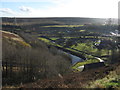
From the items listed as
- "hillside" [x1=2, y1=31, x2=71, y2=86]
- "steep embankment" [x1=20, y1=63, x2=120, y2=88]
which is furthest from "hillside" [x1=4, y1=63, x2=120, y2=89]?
"hillside" [x1=2, y1=31, x2=71, y2=86]

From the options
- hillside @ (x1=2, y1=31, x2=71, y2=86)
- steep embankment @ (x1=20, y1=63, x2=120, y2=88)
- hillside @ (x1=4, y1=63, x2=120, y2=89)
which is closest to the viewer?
hillside @ (x1=4, y1=63, x2=120, y2=89)

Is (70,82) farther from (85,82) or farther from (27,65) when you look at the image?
(27,65)

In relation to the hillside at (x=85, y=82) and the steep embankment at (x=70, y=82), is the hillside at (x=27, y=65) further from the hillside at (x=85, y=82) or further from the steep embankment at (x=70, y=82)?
the hillside at (x=85, y=82)

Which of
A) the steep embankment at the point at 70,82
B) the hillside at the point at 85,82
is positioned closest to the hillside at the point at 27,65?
the steep embankment at the point at 70,82

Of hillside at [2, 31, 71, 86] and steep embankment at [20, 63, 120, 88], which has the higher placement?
steep embankment at [20, 63, 120, 88]

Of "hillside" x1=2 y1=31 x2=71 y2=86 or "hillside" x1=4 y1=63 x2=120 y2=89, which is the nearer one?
"hillside" x1=4 y1=63 x2=120 y2=89

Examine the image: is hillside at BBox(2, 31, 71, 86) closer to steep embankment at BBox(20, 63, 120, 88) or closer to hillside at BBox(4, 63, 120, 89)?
steep embankment at BBox(20, 63, 120, 88)

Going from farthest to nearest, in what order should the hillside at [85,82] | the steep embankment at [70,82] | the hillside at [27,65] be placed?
the hillside at [27,65], the steep embankment at [70,82], the hillside at [85,82]

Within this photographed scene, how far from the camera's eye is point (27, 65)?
56.6 ft

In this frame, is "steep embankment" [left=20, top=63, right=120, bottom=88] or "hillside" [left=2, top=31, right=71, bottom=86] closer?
"steep embankment" [left=20, top=63, right=120, bottom=88]

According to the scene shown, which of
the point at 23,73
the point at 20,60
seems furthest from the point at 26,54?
the point at 23,73

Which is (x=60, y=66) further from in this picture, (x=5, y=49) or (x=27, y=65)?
(x=5, y=49)

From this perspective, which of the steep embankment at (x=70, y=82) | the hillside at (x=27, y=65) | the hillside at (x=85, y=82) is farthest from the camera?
the hillside at (x=27, y=65)

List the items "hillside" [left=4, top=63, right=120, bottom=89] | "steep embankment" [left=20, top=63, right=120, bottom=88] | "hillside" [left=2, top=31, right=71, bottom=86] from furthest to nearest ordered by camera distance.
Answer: "hillside" [left=2, top=31, right=71, bottom=86] < "steep embankment" [left=20, top=63, right=120, bottom=88] < "hillside" [left=4, top=63, right=120, bottom=89]
